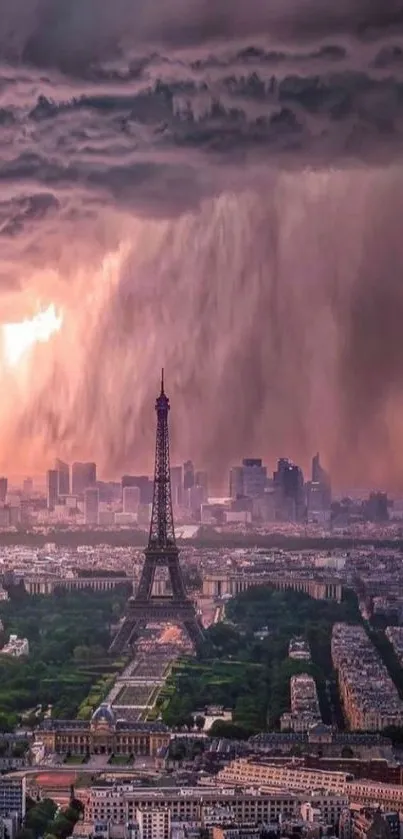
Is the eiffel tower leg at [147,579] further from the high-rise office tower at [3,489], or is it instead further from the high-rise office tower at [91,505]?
the high-rise office tower at [3,489]

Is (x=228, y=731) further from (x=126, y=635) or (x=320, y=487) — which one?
(x=320, y=487)

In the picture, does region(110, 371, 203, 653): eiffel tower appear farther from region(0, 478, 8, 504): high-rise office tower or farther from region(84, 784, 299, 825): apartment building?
region(84, 784, 299, 825): apartment building

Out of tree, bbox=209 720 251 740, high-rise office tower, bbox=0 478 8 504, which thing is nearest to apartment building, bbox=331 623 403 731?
tree, bbox=209 720 251 740

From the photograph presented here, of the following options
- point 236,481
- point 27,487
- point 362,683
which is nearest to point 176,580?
point 236,481

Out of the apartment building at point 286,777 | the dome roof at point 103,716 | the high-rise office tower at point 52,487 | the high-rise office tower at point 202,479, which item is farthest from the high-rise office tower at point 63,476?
the apartment building at point 286,777

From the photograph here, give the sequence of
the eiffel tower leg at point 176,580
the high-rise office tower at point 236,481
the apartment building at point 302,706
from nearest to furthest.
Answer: the apartment building at point 302,706, the high-rise office tower at point 236,481, the eiffel tower leg at point 176,580
